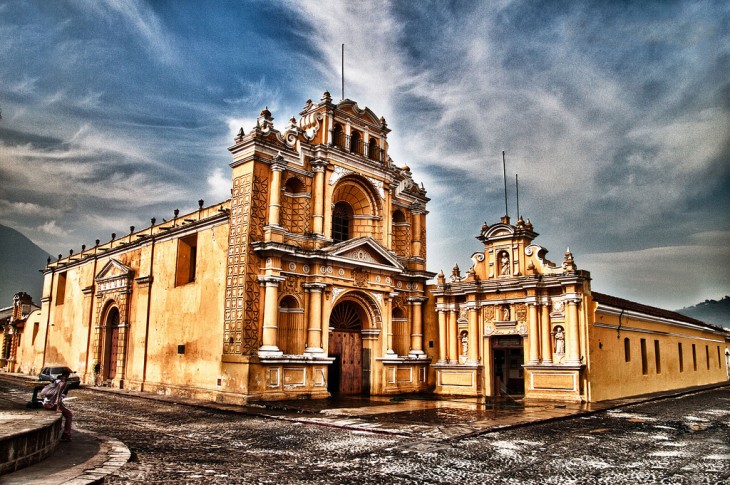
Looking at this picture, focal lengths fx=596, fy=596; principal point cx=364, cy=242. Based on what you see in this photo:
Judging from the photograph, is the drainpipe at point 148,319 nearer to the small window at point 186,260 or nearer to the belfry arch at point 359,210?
the small window at point 186,260

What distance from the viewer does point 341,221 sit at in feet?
85.9

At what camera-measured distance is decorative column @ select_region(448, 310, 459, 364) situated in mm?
24891

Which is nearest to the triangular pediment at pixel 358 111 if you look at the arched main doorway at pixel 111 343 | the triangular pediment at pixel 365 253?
the triangular pediment at pixel 365 253

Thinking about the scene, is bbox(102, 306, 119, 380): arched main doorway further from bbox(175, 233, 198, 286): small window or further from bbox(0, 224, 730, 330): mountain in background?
bbox(0, 224, 730, 330): mountain in background

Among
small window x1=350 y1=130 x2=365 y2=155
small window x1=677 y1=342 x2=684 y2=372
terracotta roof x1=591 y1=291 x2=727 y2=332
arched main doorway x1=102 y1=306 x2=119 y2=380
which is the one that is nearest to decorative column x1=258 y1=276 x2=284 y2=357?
small window x1=350 y1=130 x2=365 y2=155

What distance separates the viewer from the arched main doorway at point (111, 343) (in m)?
29.8

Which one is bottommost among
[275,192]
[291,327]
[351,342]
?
[351,342]

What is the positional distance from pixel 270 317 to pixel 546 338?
1009 cm

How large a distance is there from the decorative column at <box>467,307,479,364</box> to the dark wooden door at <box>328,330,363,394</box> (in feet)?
15.0

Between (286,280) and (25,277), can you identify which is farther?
(25,277)

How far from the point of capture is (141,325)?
89.3ft

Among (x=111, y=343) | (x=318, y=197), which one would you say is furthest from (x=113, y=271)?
(x=318, y=197)

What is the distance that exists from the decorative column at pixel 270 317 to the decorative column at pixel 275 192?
2.15m

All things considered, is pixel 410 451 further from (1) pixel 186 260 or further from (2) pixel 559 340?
(1) pixel 186 260
